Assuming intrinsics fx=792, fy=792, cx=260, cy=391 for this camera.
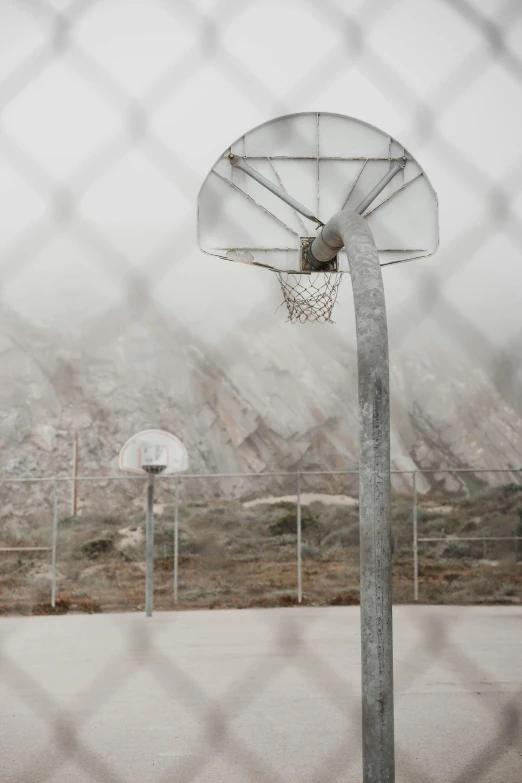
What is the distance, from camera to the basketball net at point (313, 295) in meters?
3.59

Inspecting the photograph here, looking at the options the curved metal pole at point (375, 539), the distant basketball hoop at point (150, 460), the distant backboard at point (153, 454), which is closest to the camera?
the curved metal pole at point (375, 539)

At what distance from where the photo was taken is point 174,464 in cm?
888

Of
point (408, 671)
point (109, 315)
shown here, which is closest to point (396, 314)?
point (109, 315)

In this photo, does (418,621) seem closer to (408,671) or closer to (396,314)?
(408,671)

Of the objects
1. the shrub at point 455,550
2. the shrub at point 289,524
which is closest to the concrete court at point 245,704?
the shrub at point 455,550

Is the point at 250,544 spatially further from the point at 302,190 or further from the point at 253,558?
the point at 302,190

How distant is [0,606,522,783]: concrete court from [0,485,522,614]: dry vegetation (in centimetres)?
276

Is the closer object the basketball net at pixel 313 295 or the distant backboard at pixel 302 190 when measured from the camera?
the distant backboard at pixel 302 190

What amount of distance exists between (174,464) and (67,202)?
24.8 ft

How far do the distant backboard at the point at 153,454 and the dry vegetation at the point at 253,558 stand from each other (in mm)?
1578

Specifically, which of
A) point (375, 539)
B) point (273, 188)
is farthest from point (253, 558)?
point (375, 539)

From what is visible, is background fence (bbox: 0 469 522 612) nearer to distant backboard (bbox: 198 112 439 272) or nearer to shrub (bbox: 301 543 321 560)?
shrub (bbox: 301 543 321 560)

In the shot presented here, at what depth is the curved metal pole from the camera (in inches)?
69.7

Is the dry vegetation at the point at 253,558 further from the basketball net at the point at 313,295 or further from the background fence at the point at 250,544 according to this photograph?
the basketball net at the point at 313,295
